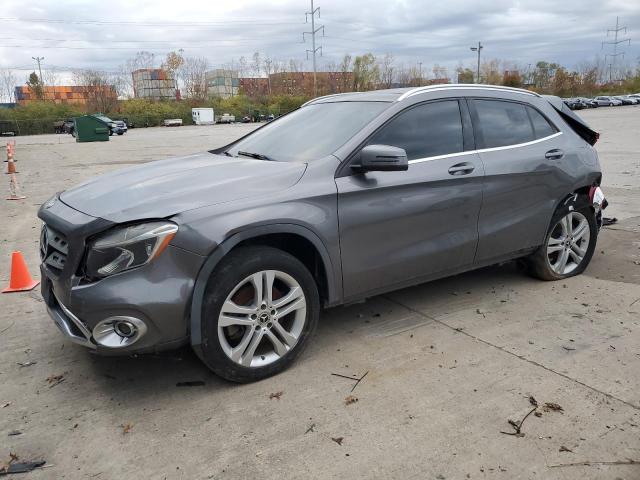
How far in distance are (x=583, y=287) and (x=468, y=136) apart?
184cm

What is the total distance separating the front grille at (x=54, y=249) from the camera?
3.02 metres

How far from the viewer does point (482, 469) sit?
8.08ft

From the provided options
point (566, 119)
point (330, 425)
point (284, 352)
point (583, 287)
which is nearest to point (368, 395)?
point (330, 425)

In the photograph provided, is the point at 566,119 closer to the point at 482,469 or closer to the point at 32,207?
the point at 482,469

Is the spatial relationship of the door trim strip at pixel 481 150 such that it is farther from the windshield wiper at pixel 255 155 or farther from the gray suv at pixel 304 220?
the windshield wiper at pixel 255 155

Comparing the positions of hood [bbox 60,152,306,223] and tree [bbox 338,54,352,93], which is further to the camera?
tree [bbox 338,54,352,93]

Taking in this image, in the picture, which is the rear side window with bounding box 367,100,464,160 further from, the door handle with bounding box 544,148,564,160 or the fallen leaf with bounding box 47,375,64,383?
the fallen leaf with bounding box 47,375,64,383

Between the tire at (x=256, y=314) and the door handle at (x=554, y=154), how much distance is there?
2.54 metres

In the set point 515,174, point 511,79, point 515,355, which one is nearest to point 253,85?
point 511,79

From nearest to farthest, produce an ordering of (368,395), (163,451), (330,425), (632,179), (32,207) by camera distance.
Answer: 1. (163,451)
2. (330,425)
3. (368,395)
4. (32,207)
5. (632,179)

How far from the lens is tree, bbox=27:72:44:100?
82.8 metres

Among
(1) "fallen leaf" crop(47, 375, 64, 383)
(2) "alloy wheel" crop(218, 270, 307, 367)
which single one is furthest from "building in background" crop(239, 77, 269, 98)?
(2) "alloy wheel" crop(218, 270, 307, 367)

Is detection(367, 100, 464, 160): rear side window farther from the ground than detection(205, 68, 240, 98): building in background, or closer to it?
closer to it

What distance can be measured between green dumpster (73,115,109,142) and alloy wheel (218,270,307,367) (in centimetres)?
3493
